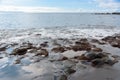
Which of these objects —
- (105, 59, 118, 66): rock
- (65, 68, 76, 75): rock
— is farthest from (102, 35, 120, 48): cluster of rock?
(65, 68, 76, 75): rock

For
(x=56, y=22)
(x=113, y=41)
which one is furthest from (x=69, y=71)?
(x=56, y=22)

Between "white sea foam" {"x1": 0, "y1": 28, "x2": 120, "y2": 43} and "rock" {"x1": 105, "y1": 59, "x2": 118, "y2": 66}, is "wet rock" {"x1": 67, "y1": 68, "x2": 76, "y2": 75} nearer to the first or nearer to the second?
"rock" {"x1": 105, "y1": 59, "x2": 118, "y2": 66}

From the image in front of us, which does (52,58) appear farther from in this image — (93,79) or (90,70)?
(93,79)

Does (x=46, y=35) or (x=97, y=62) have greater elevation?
(x=97, y=62)

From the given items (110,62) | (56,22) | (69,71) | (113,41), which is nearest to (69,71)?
(69,71)

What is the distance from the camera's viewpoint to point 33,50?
14727 millimetres

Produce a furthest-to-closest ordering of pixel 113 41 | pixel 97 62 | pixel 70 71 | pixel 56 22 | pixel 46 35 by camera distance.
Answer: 1. pixel 56 22
2. pixel 46 35
3. pixel 113 41
4. pixel 97 62
5. pixel 70 71

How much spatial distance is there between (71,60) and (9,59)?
14.1 feet

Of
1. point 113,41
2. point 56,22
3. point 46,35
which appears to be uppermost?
point 113,41

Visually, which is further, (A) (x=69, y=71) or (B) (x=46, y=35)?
(B) (x=46, y=35)

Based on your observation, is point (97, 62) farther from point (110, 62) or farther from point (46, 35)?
point (46, 35)

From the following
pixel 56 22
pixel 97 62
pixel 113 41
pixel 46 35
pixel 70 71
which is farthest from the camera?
pixel 56 22

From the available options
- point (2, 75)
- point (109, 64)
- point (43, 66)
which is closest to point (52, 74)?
point (43, 66)

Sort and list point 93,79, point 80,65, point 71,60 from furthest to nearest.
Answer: point 71,60 < point 80,65 < point 93,79
